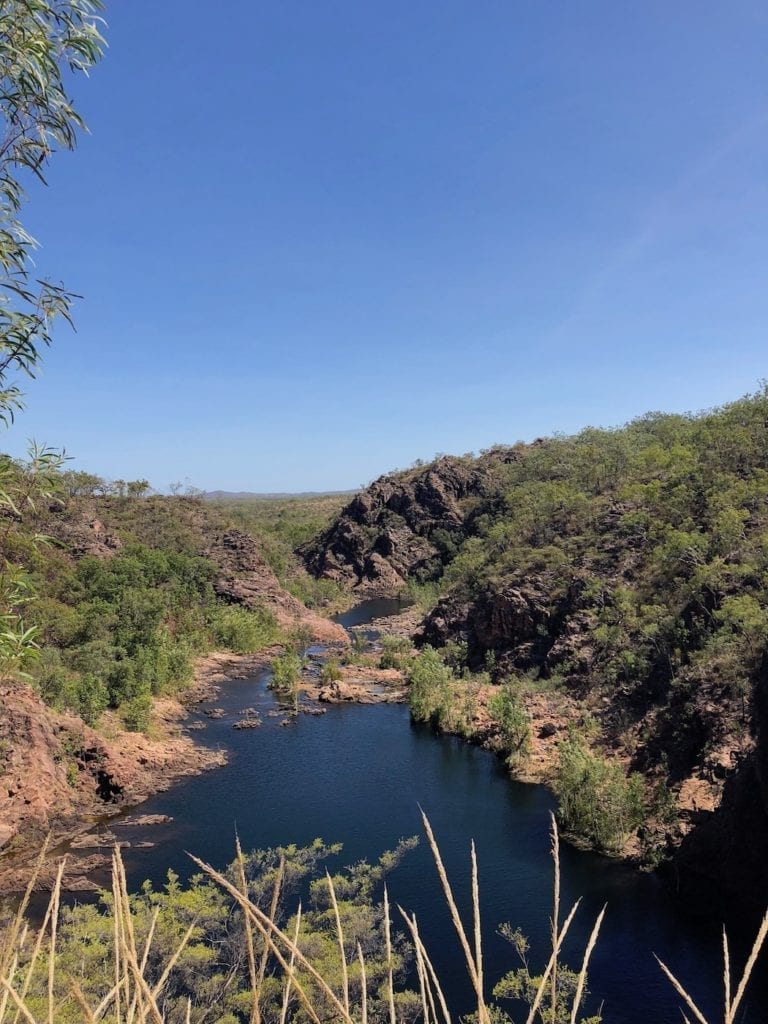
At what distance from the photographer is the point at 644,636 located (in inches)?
1232

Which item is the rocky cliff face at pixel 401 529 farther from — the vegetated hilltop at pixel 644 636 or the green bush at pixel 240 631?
the green bush at pixel 240 631

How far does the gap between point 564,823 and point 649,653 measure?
36.2 feet

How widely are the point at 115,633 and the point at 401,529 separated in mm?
51473

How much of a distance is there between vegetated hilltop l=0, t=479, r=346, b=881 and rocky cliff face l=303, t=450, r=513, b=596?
14826 mm

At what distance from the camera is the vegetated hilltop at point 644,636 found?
20828mm

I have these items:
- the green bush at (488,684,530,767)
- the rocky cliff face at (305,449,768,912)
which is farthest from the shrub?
the green bush at (488,684,530,767)

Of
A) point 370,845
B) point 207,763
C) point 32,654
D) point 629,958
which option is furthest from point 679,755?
point 32,654

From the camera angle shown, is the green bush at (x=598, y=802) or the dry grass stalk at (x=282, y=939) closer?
the dry grass stalk at (x=282, y=939)

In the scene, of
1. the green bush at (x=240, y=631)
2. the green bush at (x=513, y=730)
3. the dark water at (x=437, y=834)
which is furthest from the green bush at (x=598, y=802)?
the green bush at (x=240, y=631)

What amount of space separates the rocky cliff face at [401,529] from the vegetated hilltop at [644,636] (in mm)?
22973

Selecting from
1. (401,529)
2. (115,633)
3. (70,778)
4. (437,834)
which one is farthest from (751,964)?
(401,529)

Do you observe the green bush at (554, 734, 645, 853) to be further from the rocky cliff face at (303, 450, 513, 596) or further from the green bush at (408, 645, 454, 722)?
the rocky cliff face at (303, 450, 513, 596)

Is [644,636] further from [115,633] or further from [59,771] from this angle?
[115,633]

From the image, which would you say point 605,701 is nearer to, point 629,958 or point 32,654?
point 629,958
